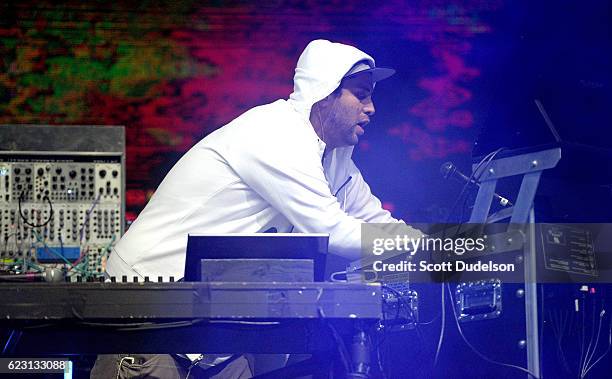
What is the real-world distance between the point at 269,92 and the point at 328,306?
3279mm

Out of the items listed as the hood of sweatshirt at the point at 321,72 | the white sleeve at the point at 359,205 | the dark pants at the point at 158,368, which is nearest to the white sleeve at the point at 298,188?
the hood of sweatshirt at the point at 321,72

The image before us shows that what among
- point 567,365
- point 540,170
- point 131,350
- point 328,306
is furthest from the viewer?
point 567,365

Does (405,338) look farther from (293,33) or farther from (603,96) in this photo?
(293,33)

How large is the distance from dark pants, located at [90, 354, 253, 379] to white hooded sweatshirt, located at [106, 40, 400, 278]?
31 centimetres

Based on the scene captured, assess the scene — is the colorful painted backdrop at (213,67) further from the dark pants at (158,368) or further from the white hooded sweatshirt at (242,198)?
the dark pants at (158,368)

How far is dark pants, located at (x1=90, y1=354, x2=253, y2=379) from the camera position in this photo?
275cm

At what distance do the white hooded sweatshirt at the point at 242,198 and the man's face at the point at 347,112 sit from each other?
0.82 ft

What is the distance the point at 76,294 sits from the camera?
225 centimetres

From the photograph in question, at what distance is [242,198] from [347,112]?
0.66 metres

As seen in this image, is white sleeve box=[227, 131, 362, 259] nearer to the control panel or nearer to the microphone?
the microphone

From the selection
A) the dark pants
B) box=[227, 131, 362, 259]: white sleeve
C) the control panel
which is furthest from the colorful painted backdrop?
the dark pants

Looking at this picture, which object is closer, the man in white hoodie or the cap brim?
the man in white hoodie

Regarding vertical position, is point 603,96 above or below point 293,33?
below

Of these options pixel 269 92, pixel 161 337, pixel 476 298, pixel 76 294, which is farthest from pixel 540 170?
pixel 269 92
